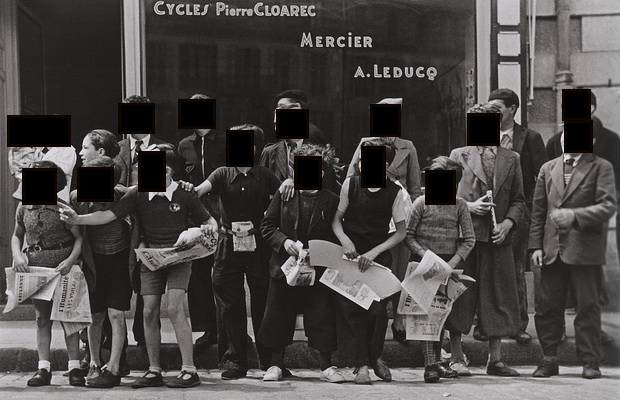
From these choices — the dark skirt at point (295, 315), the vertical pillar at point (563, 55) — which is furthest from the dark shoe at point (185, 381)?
the vertical pillar at point (563, 55)

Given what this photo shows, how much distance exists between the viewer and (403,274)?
7.03 m

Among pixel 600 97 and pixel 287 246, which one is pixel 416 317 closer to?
pixel 287 246

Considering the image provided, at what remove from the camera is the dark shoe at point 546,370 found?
705 centimetres

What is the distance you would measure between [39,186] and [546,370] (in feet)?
11.5

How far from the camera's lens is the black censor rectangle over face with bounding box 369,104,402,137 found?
682 cm

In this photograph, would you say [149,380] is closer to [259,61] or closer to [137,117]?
[137,117]

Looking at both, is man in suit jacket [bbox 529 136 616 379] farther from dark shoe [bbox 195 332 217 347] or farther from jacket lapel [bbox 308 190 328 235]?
dark shoe [bbox 195 332 217 347]

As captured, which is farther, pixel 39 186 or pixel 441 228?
pixel 441 228

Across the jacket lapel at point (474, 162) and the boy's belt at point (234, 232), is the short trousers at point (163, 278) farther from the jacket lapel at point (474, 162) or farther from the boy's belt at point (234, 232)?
the jacket lapel at point (474, 162)

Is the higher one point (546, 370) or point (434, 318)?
point (434, 318)

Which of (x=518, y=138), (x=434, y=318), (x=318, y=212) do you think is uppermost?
(x=518, y=138)

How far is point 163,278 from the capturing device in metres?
6.86

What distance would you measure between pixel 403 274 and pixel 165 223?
1.60 meters

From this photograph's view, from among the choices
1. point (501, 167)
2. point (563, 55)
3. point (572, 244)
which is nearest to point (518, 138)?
point (501, 167)
